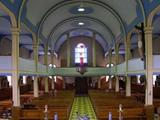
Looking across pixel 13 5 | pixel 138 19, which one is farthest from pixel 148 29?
pixel 13 5

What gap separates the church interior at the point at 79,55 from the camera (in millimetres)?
14758

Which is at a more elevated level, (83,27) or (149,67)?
(83,27)

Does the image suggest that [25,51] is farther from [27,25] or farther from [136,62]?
[136,62]

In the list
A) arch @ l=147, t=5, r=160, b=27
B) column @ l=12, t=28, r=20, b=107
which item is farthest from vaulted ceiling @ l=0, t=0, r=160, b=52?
column @ l=12, t=28, r=20, b=107

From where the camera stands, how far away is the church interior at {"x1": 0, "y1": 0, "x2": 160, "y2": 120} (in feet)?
48.4

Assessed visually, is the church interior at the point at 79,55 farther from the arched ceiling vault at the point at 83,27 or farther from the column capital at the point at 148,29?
the arched ceiling vault at the point at 83,27

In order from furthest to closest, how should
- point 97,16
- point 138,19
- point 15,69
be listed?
point 97,16, point 138,19, point 15,69

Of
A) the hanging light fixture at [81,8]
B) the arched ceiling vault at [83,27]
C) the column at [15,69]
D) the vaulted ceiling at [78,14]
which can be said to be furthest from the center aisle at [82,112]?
the arched ceiling vault at [83,27]

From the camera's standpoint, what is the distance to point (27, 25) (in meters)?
18.3

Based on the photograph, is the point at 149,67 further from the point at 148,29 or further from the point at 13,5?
the point at 13,5

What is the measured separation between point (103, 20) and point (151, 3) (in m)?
12.0

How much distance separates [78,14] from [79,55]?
1265 centimetres

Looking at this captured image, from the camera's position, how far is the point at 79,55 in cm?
3800

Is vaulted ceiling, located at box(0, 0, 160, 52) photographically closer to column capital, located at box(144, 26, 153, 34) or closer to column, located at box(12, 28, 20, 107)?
column capital, located at box(144, 26, 153, 34)
